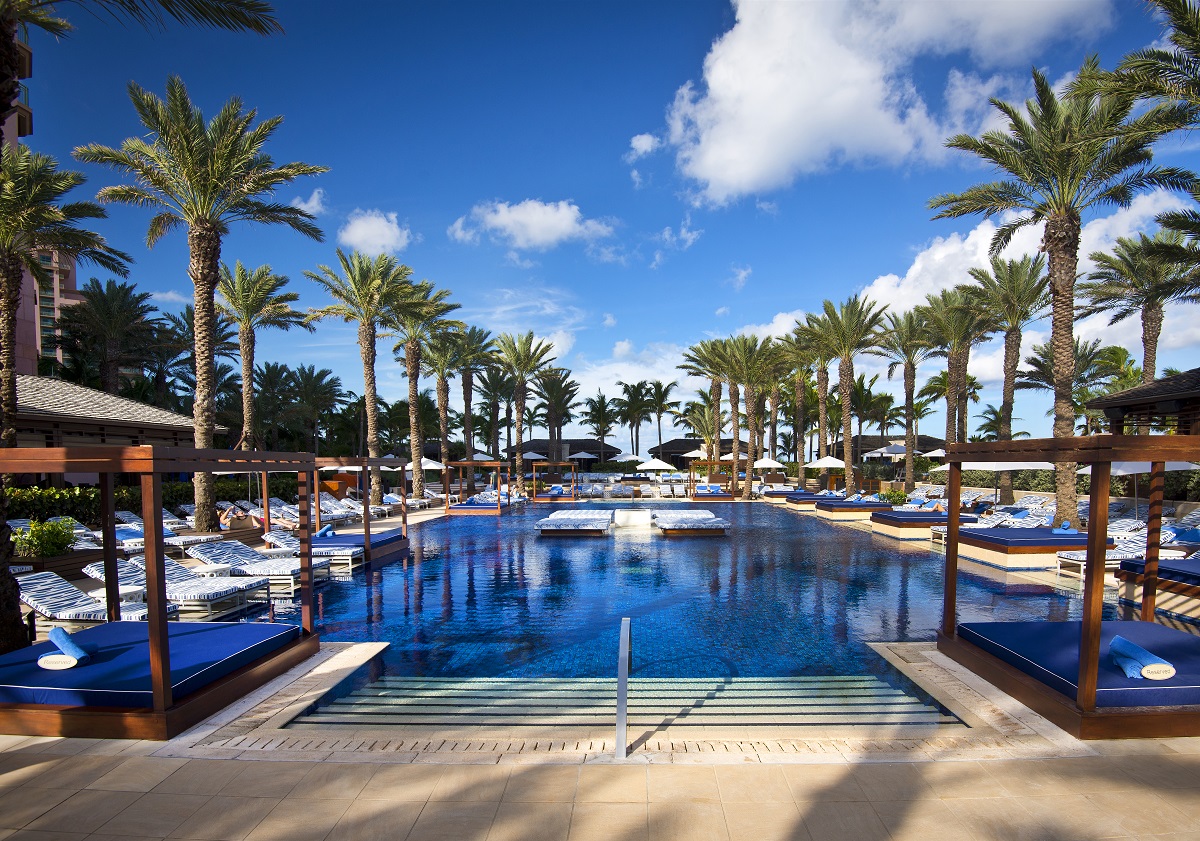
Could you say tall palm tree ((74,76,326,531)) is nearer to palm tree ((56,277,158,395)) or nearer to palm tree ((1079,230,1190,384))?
palm tree ((56,277,158,395))

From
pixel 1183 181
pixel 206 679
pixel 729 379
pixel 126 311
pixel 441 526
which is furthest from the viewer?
pixel 729 379

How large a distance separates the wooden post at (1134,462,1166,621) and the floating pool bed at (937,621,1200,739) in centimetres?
122

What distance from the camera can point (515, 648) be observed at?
8.15 meters

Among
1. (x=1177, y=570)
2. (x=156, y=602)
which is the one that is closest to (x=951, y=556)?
(x=1177, y=570)

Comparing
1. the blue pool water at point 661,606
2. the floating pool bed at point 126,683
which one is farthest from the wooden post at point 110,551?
the blue pool water at point 661,606

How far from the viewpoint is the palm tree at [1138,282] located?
2139 centimetres

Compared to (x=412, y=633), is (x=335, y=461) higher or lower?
higher

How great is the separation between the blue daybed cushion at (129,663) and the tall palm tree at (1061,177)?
706 inches

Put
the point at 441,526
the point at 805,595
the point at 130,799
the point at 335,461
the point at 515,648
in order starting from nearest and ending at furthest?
the point at 130,799 → the point at 515,648 → the point at 805,595 → the point at 335,461 → the point at 441,526

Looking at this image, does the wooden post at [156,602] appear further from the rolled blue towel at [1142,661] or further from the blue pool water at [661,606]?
the rolled blue towel at [1142,661]

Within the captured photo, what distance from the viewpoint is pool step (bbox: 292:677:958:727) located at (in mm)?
5668

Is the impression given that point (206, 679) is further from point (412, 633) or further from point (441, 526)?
point (441, 526)

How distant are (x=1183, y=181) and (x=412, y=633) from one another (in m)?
20.3

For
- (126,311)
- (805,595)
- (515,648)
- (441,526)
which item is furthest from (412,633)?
(126,311)
